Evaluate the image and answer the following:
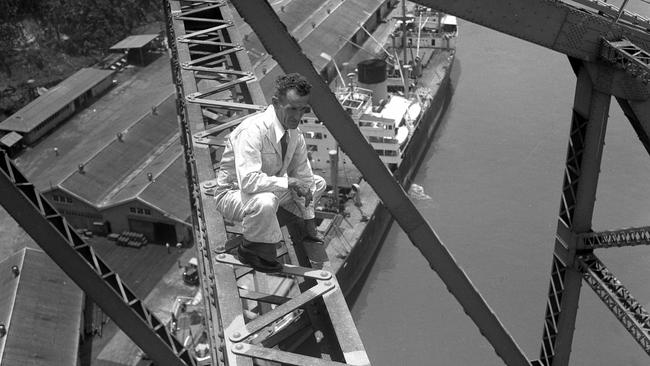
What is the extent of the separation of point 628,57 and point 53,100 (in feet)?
128

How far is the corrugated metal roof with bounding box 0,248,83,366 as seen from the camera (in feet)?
73.8

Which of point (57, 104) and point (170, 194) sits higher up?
point (170, 194)

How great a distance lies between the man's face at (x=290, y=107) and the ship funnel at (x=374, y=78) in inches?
1416

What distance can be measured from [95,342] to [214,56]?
16125mm

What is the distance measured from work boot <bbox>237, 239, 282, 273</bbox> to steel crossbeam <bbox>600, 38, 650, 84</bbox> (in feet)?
19.5

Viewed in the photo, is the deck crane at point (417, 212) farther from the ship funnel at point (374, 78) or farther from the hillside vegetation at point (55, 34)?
the hillside vegetation at point (55, 34)

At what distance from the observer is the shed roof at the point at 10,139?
128 ft

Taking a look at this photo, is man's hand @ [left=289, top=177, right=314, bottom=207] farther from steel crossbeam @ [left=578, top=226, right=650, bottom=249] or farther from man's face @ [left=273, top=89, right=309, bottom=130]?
steel crossbeam @ [left=578, top=226, right=650, bottom=249]

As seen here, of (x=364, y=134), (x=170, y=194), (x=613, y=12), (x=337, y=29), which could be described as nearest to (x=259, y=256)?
(x=613, y=12)

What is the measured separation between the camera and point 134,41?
5172 cm

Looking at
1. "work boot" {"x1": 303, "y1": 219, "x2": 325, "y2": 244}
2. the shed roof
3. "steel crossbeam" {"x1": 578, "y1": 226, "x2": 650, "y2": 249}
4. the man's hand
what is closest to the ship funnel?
the shed roof

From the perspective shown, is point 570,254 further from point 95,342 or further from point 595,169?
point 95,342

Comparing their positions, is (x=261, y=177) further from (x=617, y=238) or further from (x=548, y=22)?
(x=617, y=238)

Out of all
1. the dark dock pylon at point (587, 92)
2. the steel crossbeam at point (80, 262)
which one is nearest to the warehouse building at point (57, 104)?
the steel crossbeam at point (80, 262)
